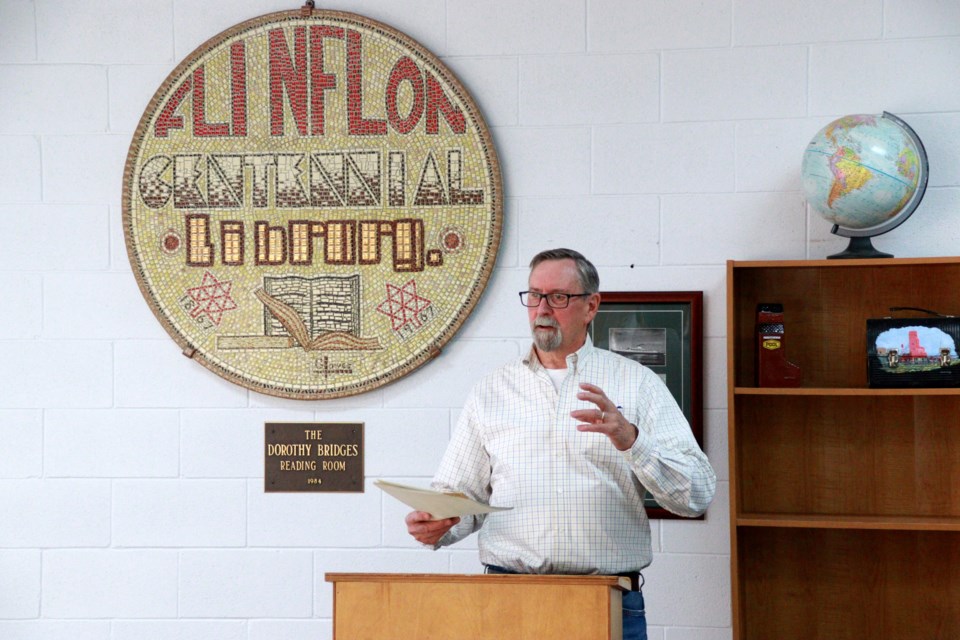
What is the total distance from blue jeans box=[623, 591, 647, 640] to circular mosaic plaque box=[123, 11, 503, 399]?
989 mm

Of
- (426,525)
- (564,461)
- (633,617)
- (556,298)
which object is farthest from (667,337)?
(426,525)

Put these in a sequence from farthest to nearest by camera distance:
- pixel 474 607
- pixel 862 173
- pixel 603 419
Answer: pixel 862 173, pixel 603 419, pixel 474 607

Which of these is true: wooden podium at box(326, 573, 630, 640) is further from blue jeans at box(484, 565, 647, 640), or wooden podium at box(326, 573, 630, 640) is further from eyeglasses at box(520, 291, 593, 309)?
eyeglasses at box(520, 291, 593, 309)

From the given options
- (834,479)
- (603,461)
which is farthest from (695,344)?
(603,461)

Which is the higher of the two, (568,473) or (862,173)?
(862,173)

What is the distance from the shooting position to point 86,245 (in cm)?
324

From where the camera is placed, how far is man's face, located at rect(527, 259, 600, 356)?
8.14 ft

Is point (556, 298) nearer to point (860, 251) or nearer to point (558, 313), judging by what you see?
point (558, 313)

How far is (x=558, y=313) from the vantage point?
248cm

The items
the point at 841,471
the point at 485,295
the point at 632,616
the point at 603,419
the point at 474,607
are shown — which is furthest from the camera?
the point at 485,295

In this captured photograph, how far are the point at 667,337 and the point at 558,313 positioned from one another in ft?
2.13

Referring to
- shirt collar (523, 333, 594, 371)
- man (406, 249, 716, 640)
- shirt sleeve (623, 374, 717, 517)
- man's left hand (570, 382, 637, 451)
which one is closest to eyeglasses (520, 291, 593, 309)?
man (406, 249, 716, 640)

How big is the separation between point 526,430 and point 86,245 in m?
1.56

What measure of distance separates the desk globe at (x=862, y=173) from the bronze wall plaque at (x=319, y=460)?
4.67 feet
